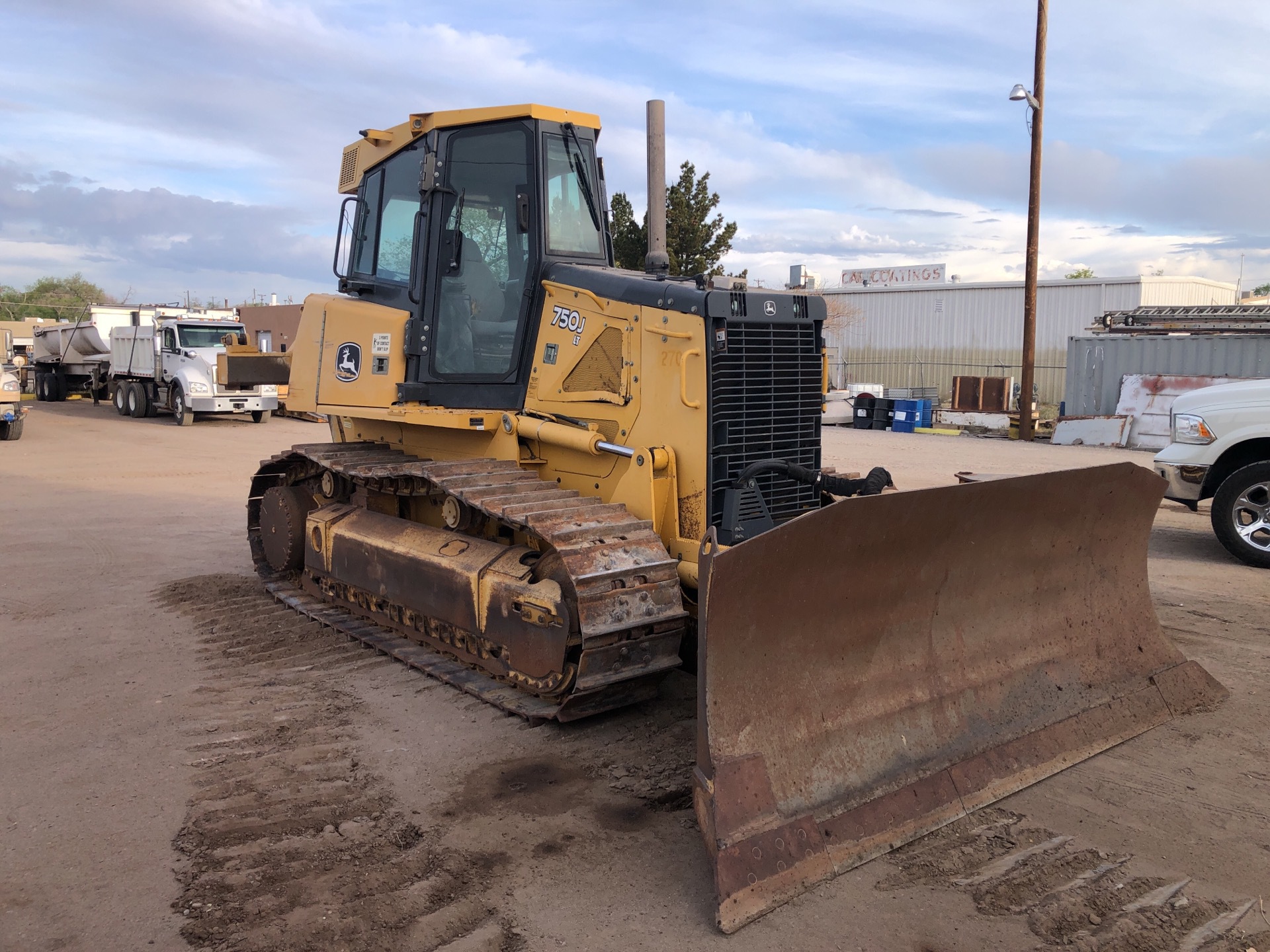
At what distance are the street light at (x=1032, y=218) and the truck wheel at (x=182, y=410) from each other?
18.3 m

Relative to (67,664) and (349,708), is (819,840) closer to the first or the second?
(349,708)

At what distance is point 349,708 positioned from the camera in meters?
5.21

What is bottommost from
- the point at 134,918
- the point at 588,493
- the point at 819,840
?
the point at 134,918

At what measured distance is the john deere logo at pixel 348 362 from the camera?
6715 mm

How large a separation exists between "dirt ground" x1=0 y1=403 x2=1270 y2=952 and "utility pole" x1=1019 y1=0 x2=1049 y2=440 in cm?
1465

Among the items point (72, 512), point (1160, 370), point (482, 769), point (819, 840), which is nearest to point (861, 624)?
point (819, 840)

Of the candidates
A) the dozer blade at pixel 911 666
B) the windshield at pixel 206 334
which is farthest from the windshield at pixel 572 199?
the windshield at pixel 206 334

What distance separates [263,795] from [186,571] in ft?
15.8

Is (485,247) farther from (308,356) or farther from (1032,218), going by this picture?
(1032,218)

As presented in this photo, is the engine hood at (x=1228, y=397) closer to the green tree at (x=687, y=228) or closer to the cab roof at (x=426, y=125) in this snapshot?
the cab roof at (x=426, y=125)

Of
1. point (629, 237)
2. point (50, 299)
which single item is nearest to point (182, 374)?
point (629, 237)

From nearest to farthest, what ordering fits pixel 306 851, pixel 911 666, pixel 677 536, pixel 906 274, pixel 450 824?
pixel 306 851, pixel 450 824, pixel 911 666, pixel 677 536, pixel 906 274

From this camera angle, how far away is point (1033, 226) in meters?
19.8

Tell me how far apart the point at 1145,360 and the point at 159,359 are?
74.0 ft
